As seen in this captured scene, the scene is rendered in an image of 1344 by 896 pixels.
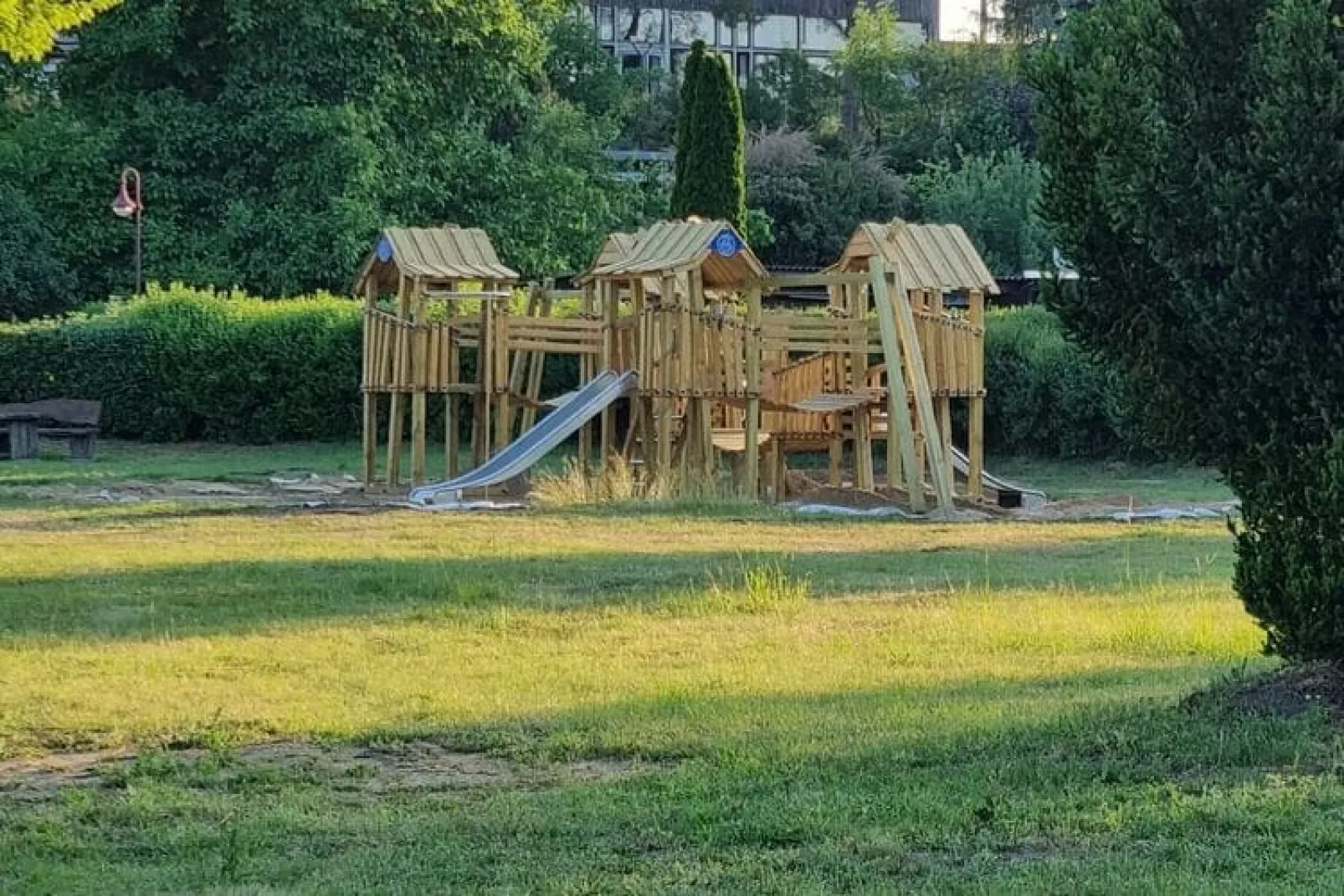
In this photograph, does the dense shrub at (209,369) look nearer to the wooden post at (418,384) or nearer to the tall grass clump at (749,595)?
the wooden post at (418,384)

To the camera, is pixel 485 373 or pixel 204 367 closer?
pixel 485 373

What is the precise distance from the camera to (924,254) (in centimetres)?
2092

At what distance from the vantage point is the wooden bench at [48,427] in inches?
1086

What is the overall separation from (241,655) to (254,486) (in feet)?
45.7

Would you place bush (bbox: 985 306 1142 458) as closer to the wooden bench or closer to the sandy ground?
the sandy ground

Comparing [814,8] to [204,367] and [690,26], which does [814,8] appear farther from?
[204,367]

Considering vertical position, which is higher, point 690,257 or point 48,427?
point 690,257

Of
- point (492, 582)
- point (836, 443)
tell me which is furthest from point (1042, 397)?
point (492, 582)

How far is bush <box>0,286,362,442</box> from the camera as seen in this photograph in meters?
31.7

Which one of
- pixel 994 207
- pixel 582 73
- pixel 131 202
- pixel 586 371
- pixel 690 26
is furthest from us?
pixel 690 26

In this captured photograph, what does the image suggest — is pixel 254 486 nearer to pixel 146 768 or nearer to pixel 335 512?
pixel 335 512

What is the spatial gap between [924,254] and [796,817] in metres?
15.8

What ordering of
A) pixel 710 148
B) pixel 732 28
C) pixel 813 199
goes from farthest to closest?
pixel 732 28 < pixel 813 199 < pixel 710 148

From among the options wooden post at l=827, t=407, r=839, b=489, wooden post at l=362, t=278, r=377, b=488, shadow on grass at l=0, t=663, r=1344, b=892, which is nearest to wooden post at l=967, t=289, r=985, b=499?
wooden post at l=827, t=407, r=839, b=489
